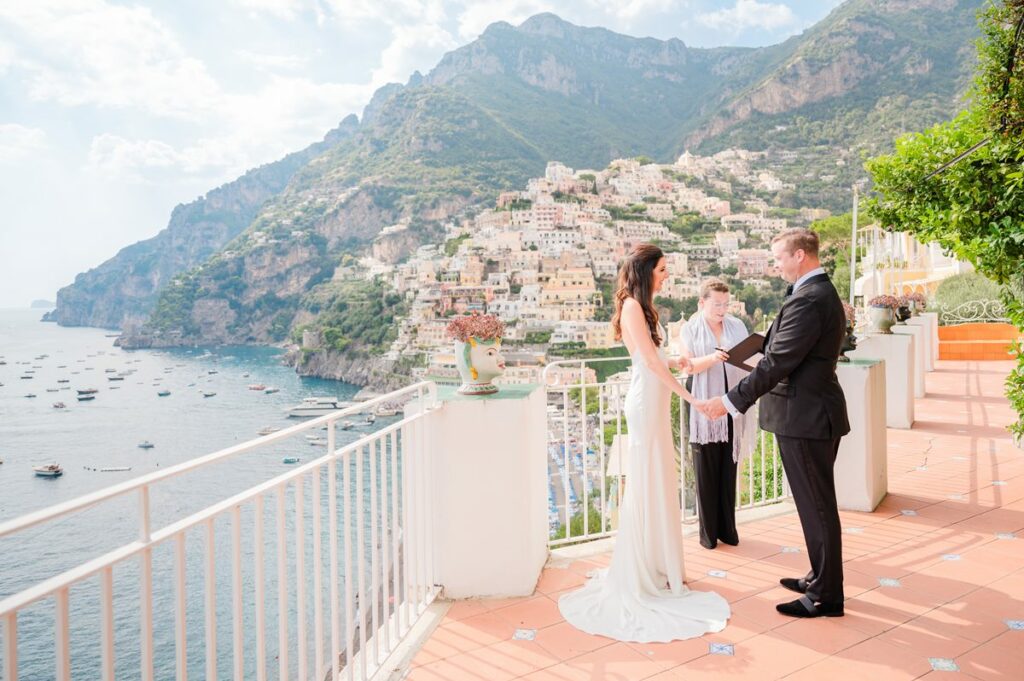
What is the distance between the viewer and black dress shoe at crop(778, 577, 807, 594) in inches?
107

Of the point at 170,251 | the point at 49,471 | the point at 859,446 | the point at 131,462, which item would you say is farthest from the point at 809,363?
the point at 170,251

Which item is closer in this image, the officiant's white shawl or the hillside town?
the officiant's white shawl

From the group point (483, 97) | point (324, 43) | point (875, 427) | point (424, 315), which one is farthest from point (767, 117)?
point (875, 427)

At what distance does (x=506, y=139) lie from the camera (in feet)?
289

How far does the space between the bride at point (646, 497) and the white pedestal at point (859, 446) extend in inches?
67.2

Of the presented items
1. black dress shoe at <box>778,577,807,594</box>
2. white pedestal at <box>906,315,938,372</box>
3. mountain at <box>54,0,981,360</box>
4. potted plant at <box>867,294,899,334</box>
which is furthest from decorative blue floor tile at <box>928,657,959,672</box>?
mountain at <box>54,0,981,360</box>

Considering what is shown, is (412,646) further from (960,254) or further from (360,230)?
(360,230)

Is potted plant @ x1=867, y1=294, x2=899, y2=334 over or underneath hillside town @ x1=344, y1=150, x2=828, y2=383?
underneath

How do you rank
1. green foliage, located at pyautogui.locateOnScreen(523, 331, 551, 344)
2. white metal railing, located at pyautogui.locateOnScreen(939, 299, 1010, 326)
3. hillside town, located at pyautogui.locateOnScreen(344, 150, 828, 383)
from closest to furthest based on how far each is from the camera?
1. white metal railing, located at pyautogui.locateOnScreen(939, 299, 1010, 326)
2. green foliage, located at pyautogui.locateOnScreen(523, 331, 551, 344)
3. hillside town, located at pyautogui.locateOnScreen(344, 150, 828, 383)

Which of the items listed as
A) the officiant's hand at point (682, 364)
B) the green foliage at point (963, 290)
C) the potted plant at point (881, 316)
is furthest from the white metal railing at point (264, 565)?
the green foliage at point (963, 290)

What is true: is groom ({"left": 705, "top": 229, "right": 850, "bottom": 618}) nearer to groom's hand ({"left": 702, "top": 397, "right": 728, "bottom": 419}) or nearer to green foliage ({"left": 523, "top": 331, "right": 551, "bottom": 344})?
groom's hand ({"left": 702, "top": 397, "right": 728, "bottom": 419})

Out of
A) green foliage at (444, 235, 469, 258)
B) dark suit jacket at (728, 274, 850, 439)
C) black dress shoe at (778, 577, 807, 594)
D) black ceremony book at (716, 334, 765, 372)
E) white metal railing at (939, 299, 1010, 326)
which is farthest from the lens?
green foliage at (444, 235, 469, 258)

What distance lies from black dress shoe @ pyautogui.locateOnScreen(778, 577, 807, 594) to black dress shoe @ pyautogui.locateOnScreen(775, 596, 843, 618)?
0.14 metres

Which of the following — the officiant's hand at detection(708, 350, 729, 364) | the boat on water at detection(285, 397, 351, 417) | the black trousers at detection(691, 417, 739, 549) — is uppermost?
the officiant's hand at detection(708, 350, 729, 364)
